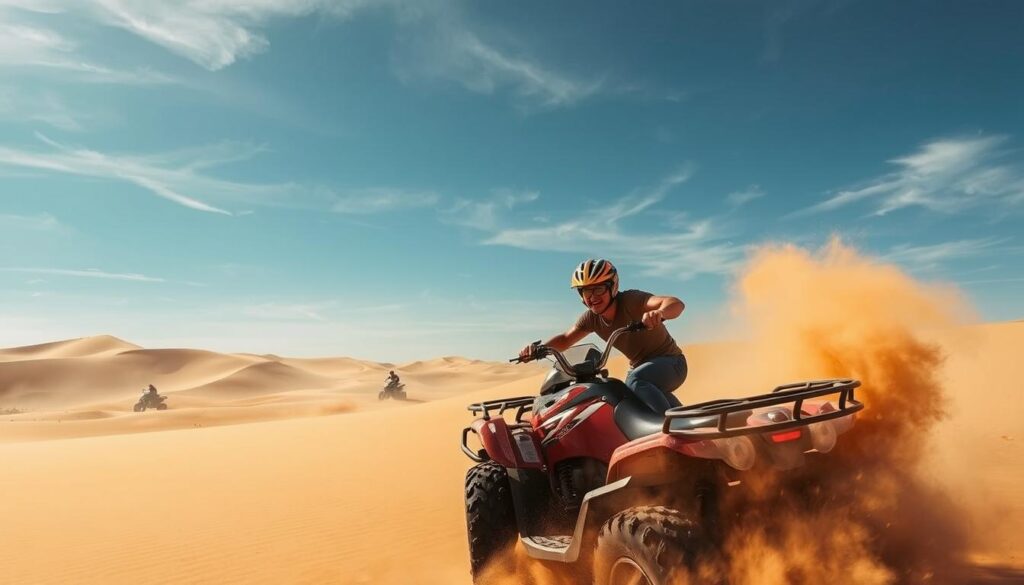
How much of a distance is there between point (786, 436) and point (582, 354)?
5.13 feet

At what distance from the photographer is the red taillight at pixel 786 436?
3.01m

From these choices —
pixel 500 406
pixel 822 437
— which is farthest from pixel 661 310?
pixel 500 406

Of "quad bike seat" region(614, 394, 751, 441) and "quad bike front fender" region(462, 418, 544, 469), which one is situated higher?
"quad bike seat" region(614, 394, 751, 441)

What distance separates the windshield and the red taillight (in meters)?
1.42

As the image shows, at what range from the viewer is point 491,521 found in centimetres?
434

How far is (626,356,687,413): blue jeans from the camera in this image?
13.9ft

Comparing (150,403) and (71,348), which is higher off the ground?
(71,348)

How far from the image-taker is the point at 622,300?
4797 millimetres

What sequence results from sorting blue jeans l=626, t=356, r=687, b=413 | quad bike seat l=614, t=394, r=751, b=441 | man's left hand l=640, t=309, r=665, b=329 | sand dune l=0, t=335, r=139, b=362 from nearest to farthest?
quad bike seat l=614, t=394, r=751, b=441
man's left hand l=640, t=309, r=665, b=329
blue jeans l=626, t=356, r=687, b=413
sand dune l=0, t=335, r=139, b=362

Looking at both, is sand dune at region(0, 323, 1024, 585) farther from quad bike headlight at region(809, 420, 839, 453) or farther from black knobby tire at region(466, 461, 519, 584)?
quad bike headlight at region(809, 420, 839, 453)

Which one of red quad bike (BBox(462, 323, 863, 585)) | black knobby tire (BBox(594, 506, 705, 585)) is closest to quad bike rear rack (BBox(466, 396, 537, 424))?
red quad bike (BBox(462, 323, 863, 585))

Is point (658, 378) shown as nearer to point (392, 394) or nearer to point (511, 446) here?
point (511, 446)

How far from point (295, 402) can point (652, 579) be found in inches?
1684

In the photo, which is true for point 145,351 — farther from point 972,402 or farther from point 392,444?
point 972,402
